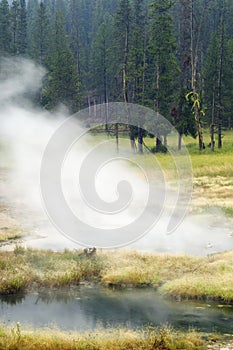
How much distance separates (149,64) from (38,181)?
3366 centimetres

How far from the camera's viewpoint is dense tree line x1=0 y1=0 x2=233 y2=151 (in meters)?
49.8

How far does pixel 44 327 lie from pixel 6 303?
9.26 feet

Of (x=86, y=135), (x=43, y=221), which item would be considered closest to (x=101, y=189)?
(x=43, y=221)

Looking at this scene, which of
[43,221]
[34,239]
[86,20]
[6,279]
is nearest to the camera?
[6,279]

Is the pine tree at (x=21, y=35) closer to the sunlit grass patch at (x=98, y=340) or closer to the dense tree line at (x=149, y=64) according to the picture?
the dense tree line at (x=149, y=64)

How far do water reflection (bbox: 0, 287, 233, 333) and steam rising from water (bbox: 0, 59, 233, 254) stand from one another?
5.45m

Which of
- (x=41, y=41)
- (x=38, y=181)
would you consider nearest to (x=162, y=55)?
(x=38, y=181)

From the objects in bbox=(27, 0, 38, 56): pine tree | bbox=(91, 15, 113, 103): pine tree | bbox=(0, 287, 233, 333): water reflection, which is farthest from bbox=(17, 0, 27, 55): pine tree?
bbox=(0, 287, 233, 333): water reflection

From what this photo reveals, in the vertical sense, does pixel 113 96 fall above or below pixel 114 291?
above

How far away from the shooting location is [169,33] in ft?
163

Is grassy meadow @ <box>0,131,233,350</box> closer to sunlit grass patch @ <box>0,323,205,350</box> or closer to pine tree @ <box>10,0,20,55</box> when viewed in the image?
sunlit grass patch @ <box>0,323,205,350</box>

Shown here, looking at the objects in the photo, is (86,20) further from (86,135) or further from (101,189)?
(101,189)

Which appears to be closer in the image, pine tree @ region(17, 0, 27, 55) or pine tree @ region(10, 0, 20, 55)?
pine tree @ region(10, 0, 20, 55)

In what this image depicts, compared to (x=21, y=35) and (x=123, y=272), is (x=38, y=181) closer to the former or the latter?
(x=123, y=272)
